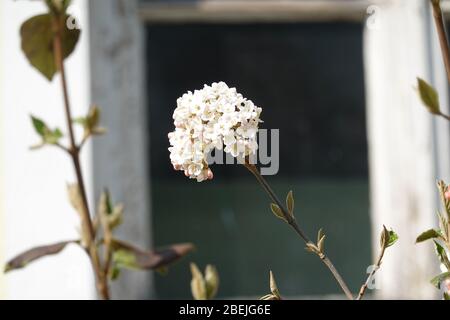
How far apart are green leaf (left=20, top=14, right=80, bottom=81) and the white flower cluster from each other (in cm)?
29

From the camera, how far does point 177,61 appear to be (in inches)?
83.7

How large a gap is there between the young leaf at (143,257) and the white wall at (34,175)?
2.71 ft

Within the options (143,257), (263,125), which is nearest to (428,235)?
(143,257)

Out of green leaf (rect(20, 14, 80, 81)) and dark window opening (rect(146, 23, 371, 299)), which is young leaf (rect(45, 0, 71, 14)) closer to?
green leaf (rect(20, 14, 80, 81))

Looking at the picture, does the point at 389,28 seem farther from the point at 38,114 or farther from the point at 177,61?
the point at 38,114

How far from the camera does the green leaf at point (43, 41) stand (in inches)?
35.0

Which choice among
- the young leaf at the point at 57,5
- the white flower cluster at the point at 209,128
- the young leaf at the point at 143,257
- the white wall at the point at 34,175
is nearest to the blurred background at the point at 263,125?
the white wall at the point at 34,175

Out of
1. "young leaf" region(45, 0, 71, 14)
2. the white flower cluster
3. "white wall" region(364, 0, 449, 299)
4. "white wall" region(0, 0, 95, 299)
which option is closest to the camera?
the white flower cluster

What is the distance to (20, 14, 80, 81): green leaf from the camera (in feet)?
2.92

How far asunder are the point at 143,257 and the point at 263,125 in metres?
0.86

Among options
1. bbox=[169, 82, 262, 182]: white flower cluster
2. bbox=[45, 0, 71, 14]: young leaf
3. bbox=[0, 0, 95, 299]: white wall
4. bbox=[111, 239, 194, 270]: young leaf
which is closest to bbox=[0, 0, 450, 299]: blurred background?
→ bbox=[0, 0, 95, 299]: white wall

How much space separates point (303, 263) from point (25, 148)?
30.7 inches
